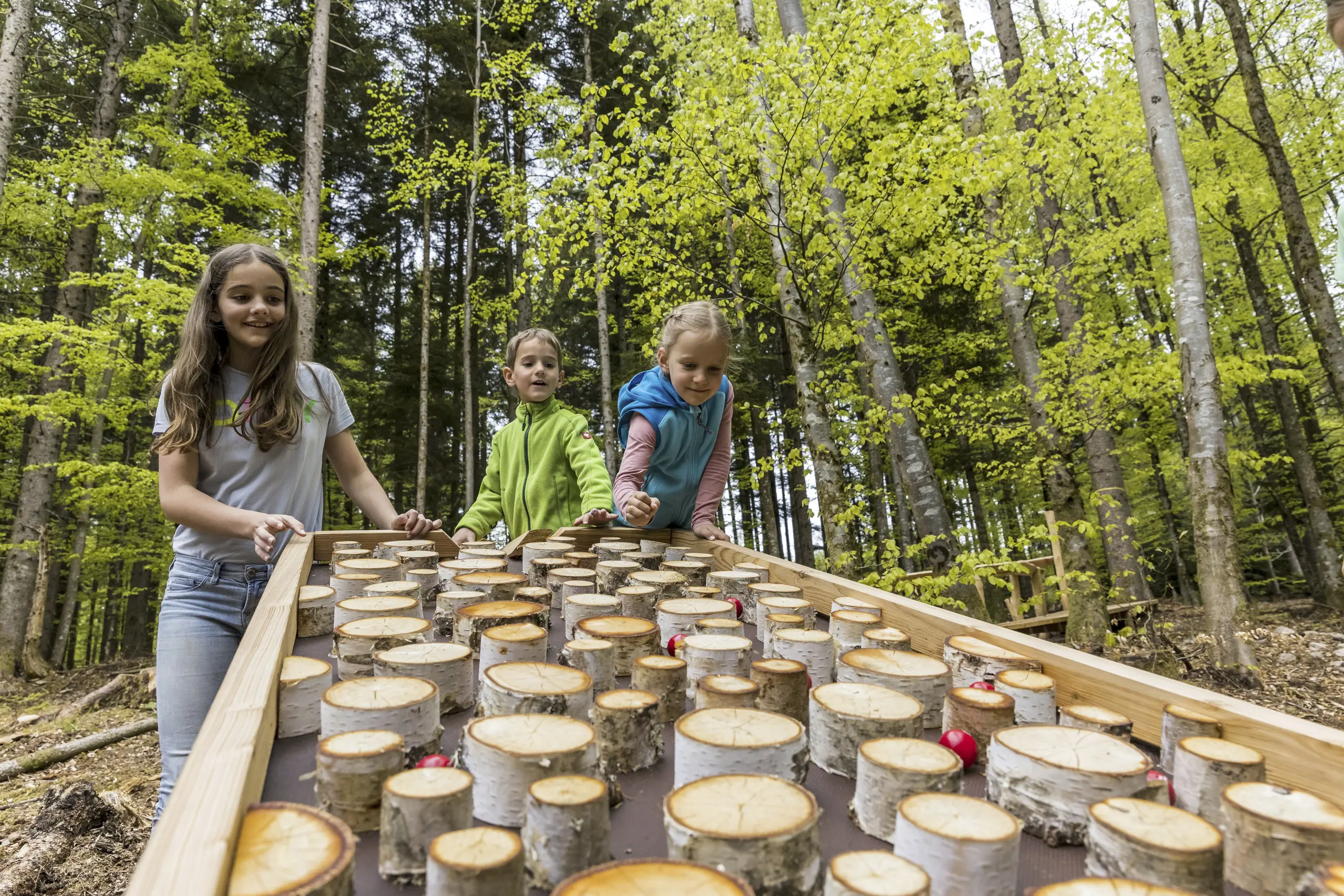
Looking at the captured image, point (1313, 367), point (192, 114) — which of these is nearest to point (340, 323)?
point (192, 114)

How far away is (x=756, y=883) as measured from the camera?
1.86 feet

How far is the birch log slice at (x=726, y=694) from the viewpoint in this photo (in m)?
0.92

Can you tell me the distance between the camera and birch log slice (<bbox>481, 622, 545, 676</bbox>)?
103cm

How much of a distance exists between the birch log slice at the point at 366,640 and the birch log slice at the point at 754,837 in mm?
619

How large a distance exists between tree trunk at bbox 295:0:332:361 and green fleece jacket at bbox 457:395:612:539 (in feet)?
17.1

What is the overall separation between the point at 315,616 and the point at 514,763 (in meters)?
Result: 0.86

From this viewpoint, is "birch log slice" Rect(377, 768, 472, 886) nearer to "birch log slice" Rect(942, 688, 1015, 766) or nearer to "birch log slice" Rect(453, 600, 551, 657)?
"birch log slice" Rect(453, 600, 551, 657)

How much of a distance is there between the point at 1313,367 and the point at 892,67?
46.2ft

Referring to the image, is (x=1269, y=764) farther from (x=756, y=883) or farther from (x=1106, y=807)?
(x=756, y=883)

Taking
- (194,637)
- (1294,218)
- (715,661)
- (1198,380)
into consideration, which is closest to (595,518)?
(194,637)

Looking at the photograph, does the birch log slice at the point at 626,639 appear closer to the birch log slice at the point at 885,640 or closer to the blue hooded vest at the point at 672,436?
the birch log slice at the point at 885,640

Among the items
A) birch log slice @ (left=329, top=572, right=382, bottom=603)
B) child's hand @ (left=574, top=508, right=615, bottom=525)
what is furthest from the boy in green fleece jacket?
birch log slice @ (left=329, top=572, right=382, bottom=603)

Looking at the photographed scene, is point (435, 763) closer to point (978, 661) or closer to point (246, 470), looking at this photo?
point (978, 661)

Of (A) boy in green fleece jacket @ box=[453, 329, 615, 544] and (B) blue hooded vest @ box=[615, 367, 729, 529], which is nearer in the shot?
(B) blue hooded vest @ box=[615, 367, 729, 529]
